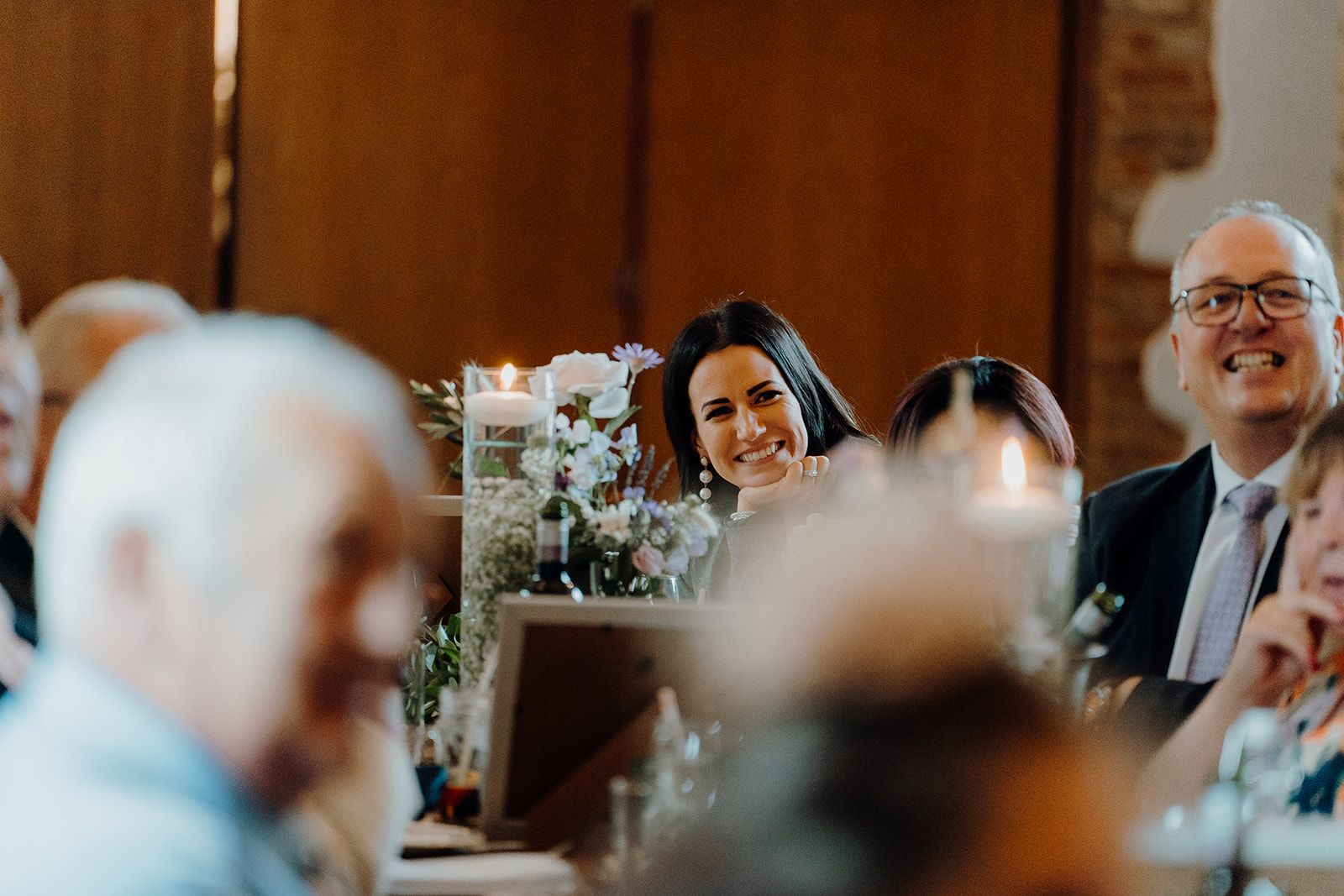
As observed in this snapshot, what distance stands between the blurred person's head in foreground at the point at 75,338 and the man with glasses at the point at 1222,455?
1.13m

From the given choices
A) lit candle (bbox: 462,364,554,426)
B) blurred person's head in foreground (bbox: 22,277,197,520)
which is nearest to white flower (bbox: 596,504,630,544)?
lit candle (bbox: 462,364,554,426)

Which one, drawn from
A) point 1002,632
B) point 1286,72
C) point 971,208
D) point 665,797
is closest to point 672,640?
point 665,797

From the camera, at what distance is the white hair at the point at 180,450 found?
1.72 ft

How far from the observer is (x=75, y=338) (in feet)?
5.07

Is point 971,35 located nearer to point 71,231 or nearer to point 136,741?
point 71,231

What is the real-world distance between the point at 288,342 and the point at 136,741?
0.16 metres

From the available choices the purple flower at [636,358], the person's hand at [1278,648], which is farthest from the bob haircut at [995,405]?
the person's hand at [1278,648]

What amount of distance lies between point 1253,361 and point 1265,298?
0.08m

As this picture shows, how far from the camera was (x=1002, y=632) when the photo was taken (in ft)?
2.30

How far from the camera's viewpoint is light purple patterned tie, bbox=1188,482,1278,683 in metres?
1.65

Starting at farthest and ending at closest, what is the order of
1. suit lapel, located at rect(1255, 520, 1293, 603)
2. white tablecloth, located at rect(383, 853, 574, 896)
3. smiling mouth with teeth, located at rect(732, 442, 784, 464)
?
smiling mouth with teeth, located at rect(732, 442, 784, 464) → suit lapel, located at rect(1255, 520, 1293, 603) → white tablecloth, located at rect(383, 853, 574, 896)

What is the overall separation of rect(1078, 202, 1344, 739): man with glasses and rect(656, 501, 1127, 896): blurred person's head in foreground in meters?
1.08

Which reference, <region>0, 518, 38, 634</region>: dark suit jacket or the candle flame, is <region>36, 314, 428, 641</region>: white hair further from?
<region>0, 518, 38, 634</region>: dark suit jacket

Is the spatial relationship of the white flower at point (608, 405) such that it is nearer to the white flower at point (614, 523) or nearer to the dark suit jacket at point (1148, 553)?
the white flower at point (614, 523)
